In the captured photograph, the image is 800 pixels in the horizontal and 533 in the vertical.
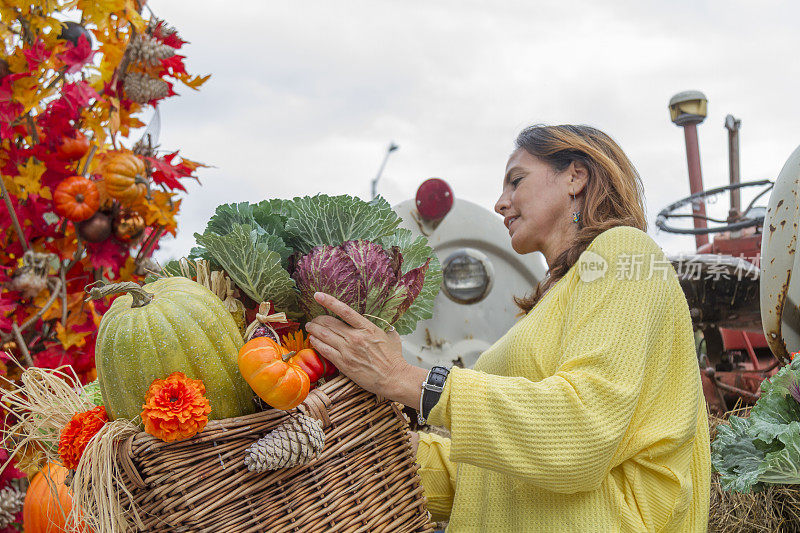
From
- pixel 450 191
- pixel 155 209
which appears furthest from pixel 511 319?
pixel 155 209

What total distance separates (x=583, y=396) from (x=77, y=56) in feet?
7.53

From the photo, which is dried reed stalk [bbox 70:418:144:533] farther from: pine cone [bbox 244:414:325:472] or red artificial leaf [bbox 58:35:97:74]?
red artificial leaf [bbox 58:35:97:74]

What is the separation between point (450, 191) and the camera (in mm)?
4074

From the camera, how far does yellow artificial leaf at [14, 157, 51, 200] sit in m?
2.45

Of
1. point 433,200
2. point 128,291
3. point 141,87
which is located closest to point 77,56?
point 141,87

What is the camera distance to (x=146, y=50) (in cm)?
263

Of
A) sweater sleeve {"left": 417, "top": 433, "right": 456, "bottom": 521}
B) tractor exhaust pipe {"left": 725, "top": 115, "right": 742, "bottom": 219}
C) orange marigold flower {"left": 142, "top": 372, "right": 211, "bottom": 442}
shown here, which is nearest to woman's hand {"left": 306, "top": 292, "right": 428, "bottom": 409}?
orange marigold flower {"left": 142, "top": 372, "right": 211, "bottom": 442}

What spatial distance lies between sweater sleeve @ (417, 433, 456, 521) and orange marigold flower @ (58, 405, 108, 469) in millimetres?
838

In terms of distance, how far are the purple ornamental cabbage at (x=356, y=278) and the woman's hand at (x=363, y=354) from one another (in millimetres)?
31

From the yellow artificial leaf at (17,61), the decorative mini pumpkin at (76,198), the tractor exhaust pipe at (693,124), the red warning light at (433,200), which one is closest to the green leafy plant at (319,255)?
the decorative mini pumpkin at (76,198)

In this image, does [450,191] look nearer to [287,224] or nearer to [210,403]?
[287,224]

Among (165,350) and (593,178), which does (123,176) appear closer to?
(165,350)

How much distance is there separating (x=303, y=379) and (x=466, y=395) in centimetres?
33

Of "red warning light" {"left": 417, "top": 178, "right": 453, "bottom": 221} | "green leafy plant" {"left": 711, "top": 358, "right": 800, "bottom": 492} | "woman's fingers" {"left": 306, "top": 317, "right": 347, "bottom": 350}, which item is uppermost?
"red warning light" {"left": 417, "top": 178, "right": 453, "bottom": 221}
